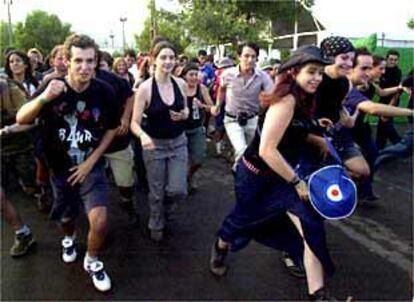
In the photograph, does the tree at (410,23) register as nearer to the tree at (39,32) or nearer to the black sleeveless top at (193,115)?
the black sleeveless top at (193,115)

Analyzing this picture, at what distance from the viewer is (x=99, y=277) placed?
3.92 meters

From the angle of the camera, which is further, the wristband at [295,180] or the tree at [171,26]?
the tree at [171,26]

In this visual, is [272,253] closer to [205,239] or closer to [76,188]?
[205,239]

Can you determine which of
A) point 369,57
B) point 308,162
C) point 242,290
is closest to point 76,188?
point 242,290

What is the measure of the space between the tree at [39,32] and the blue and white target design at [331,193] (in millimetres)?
68777

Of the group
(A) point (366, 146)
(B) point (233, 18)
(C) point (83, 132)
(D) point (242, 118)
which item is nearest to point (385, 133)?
(A) point (366, 146)

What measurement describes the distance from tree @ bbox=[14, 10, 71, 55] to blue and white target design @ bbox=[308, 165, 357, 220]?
6878cm

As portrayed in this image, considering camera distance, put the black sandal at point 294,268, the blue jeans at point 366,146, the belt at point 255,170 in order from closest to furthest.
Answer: the belt at point 255,170 < the black sandal at point 294,268 < the blue jeans at point 366,146

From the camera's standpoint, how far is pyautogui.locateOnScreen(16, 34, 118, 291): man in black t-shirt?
3.82m

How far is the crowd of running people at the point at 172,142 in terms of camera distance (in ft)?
11.1

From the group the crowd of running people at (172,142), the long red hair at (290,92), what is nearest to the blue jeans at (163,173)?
the crowd of running people at (172,142)

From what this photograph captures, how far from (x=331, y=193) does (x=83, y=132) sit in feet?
5.70

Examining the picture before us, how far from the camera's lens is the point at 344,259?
4508 millimetres

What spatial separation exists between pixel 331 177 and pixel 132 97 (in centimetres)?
237
